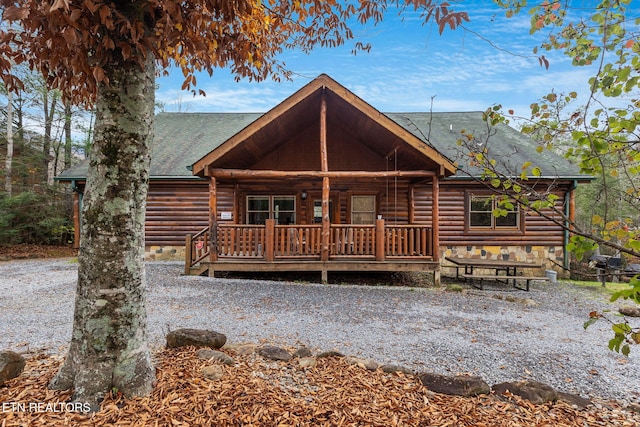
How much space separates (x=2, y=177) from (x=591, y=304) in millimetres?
23274

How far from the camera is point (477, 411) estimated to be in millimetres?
2764

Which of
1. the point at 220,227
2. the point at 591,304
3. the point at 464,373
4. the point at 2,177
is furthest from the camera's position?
the point at 2,177

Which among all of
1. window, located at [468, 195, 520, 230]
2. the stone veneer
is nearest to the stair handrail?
the stone veneer

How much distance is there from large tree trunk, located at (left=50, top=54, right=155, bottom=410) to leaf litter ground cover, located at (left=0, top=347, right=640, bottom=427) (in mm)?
163

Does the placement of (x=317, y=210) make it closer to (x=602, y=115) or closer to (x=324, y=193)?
(x=324, y=193)

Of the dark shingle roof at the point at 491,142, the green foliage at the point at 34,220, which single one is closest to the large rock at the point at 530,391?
the dark shingle roof at the point at 491,142

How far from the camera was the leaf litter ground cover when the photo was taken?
90.0 inches

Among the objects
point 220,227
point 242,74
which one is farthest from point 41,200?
point 242,74

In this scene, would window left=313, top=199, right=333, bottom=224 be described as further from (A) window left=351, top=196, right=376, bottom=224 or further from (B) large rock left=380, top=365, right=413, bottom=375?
(B) large rock left=380, top=365, right=413, bottom=375

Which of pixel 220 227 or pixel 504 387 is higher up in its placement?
pixel 220 227

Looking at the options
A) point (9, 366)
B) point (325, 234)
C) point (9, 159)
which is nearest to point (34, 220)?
point (9, 159)

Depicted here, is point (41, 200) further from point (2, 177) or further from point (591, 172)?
point (591, 172)

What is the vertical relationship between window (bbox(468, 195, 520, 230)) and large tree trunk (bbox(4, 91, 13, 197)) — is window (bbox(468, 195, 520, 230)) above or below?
below

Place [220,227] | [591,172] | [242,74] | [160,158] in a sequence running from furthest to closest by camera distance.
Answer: [160,158] < [220,227] < [242,74] < [591,172]
